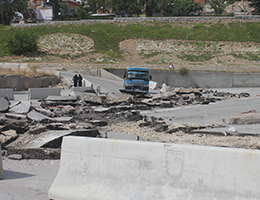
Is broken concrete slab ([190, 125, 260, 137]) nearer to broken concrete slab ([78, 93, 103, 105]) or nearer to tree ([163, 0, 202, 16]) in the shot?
broken concrete slab ([78, 93, 103, 105])

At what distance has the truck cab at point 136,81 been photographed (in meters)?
23.4

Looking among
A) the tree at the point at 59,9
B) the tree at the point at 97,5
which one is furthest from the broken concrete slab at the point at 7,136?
the tree at the point at 97,5

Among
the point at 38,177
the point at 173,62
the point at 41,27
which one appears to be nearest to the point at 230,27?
the point at 173,62

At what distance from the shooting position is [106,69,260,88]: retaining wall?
3538 cm

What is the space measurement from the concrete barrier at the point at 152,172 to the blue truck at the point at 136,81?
18.7 metres

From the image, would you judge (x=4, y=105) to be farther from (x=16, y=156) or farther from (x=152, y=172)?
(x=152, y=172)

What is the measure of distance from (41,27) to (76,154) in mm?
60017

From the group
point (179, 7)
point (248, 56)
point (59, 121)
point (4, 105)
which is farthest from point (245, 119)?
point (179, 7)

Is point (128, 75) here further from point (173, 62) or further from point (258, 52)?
point (258, 52)

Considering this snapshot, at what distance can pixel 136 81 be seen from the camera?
76.9 feet

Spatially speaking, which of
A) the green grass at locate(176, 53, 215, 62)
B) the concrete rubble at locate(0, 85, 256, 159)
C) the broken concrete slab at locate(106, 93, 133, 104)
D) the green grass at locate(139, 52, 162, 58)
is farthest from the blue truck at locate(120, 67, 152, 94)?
the green grass at locate(176, 53, 215, 62)

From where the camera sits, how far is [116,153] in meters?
4.10

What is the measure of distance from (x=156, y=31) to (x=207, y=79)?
2684cm

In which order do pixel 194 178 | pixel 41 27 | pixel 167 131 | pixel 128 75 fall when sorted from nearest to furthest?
1. pixel 194 178
2. pixel 167 131
3. pixel 128 75
4. pixel 41 27
